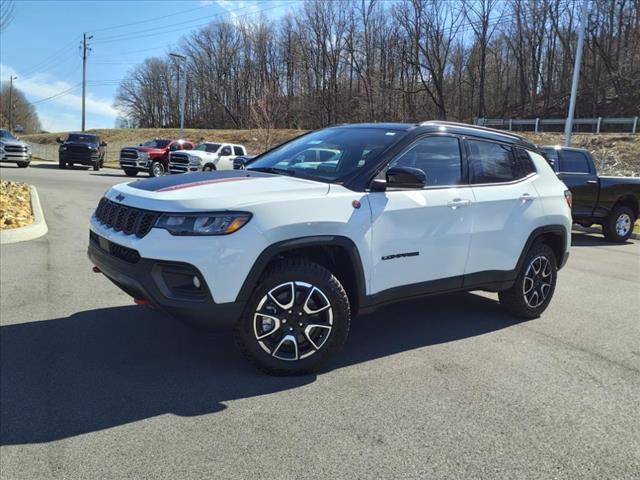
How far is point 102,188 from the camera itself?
57.3ft

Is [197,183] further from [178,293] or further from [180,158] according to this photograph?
[180,158]

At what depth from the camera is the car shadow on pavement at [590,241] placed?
11133 millimetres

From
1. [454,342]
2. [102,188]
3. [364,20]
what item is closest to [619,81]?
[364,20]

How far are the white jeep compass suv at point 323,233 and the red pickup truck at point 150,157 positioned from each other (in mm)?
22872

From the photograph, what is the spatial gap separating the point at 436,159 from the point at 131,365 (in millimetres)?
2884

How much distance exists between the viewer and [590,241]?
38.4 feet

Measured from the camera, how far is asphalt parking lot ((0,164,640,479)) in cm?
278

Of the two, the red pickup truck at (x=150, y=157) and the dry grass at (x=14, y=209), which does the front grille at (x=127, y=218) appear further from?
the red pickup truck at (x=150, y=157)

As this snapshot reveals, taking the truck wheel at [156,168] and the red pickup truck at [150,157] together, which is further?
the truck wheel at [156,168]

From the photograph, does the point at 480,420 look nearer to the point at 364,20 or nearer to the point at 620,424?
the point at 620,424

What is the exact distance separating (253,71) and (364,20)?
23.5m

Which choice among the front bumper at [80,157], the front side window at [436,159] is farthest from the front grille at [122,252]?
the front bumper at [80,157]

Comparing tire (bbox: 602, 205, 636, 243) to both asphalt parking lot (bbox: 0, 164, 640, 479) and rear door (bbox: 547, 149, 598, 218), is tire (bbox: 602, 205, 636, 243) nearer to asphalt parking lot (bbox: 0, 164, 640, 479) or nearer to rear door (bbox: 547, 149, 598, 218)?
rear door (bbox: 547, 149, 598, 218)

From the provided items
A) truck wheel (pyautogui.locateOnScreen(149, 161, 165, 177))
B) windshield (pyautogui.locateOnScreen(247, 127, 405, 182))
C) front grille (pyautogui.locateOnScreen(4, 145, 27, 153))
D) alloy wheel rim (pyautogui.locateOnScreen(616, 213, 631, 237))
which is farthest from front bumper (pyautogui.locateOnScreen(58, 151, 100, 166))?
windshield (pyautogui.locateOnScreen(247, 127, 405, 182))
